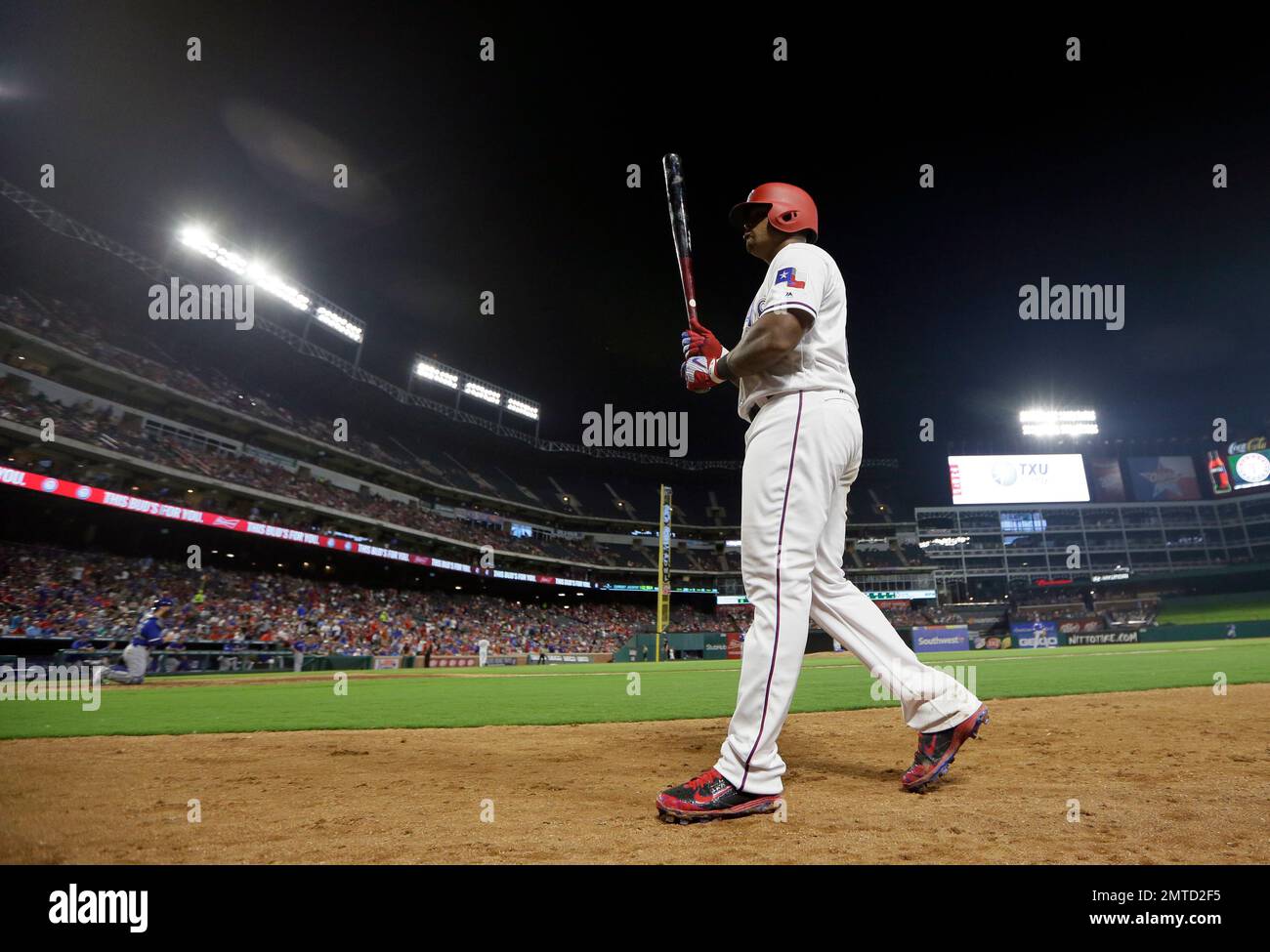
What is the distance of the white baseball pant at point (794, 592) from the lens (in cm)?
221

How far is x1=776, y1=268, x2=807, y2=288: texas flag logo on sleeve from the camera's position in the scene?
2402 mm

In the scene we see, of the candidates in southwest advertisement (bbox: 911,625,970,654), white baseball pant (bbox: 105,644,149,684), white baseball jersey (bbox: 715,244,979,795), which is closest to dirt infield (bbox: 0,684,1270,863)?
white baseball jersey (bbox: 715,244,979,795)

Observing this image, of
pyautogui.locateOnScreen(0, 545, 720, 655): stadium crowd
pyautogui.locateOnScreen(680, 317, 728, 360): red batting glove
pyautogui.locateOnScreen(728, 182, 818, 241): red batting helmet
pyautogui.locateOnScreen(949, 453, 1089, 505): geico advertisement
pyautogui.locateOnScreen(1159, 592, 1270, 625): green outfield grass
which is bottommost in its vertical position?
pyautogui.locateOnScreen(1159, 592, 1270, 625): green outfield grass

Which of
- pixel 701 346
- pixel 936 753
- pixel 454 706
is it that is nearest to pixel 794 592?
pixel 936 753

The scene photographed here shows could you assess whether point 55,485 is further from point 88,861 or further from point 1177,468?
point 1177,468

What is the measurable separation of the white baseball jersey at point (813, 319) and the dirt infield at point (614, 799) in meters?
1.52

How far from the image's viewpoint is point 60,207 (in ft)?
68.9

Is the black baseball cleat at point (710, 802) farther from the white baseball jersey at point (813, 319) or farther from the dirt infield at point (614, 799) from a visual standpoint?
the white baseball jersey at point (813, 319)

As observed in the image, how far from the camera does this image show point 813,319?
2395 millimetres

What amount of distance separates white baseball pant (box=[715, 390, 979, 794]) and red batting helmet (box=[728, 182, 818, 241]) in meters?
0.82

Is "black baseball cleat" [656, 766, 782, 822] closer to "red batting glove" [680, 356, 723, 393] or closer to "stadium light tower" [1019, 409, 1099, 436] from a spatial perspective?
"red batting glove" [680, 356, 723, 393]

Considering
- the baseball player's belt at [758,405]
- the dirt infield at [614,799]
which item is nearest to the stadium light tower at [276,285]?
the dirt infield at [614,799]

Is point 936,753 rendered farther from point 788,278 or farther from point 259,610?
point 259,610

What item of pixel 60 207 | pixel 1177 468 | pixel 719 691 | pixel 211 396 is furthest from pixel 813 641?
pixel 1177 468
